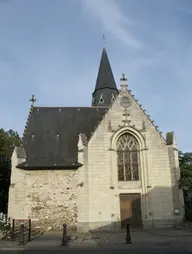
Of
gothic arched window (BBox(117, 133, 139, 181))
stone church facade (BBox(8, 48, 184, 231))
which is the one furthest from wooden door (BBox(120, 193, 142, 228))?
gothic arched window (BBox(117, 133, 139, 181))

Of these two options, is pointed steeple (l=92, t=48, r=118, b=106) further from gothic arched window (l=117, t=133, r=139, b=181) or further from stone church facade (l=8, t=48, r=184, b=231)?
gothic arched window (l=117, t=133, r=139, b=181)

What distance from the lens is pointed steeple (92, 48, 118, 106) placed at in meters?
30.5

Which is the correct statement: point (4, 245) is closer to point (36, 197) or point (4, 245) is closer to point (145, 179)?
point (36, 197)

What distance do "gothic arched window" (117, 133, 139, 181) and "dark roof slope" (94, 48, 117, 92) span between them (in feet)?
41.6

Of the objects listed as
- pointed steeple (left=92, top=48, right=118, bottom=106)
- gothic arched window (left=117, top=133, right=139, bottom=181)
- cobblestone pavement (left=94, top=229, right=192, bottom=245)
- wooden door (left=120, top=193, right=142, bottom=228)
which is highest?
pointed steeple (left=92, top=48, right=118, bottom=106)

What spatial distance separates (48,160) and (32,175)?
1.49 m

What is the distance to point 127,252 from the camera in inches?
354

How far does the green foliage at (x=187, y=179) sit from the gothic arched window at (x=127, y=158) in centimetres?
334

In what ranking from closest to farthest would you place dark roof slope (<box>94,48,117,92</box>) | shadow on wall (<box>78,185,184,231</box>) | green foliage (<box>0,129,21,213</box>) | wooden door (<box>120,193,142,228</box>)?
shadow on wall (<box>78,185,184,231</box>), wooden door (<box>120,193,142,228</box>), green foliage (<box>0,129,21,213</box>), dark roof slope (<box>94,48,117,92</box>)

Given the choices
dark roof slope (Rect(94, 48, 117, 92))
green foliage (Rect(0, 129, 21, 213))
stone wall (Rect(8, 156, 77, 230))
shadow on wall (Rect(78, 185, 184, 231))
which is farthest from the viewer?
dark roof slope (Rect(94, 48, 117, 92))

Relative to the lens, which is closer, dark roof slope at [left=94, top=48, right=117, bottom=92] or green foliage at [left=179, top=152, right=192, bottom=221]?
green foliage at [left=179, top=152, right=192, bottom=221]

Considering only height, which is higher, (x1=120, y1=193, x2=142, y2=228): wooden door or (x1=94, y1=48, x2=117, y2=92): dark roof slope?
(x1=94, y1=48, x2=117, y2=92): dark roof slope

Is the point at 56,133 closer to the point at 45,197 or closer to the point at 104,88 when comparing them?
the point at 45,197

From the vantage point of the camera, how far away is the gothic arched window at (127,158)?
18984mm
